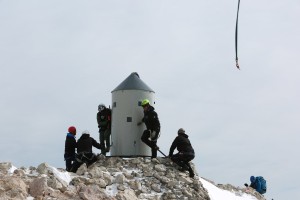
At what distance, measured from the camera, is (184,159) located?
15445 mm

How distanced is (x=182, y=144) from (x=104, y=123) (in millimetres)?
2973

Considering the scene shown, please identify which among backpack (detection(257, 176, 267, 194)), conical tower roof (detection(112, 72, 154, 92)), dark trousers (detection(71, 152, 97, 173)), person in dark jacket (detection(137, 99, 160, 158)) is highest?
conical tower roof (detection(112, 72, 154, 92))

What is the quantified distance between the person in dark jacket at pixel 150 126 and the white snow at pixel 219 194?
1.99 meters

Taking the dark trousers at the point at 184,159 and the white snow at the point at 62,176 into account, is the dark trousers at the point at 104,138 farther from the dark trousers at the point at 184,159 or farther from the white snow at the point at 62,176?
the white snow at the point at 62,176

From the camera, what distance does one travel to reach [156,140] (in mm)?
15914

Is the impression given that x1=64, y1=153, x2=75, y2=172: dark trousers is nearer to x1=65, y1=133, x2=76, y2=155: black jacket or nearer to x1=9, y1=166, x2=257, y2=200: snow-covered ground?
x1=65, y1=133, x2=76, y2=155: black jacket

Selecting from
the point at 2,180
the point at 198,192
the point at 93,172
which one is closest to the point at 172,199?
the point at 198,192

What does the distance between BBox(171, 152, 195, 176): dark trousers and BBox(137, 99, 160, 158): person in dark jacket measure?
71cm

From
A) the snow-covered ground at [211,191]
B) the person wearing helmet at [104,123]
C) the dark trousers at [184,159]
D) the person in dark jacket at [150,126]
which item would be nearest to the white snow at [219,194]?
the snow-covered ground at [211,191]

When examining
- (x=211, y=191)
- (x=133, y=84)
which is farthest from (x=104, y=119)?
(x=211, y=191)

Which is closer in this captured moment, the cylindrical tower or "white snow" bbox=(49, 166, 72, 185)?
"white snow" bbox=(49, 166, 72, 185)

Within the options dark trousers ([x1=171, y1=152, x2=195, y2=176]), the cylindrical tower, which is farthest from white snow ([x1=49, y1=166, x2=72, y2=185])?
dark trousers ([x1=171, y1=152, x2=195, y2=176])

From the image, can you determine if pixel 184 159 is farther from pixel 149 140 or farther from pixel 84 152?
pixel 84 152

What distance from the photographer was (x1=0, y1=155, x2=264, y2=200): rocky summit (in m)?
11.5
